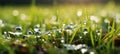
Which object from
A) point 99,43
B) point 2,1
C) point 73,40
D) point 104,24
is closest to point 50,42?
point 73,40

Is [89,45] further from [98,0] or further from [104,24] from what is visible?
[98,0]

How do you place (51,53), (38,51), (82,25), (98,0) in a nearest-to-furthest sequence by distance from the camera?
(51,53), (38,51), (82,25), (98,0)

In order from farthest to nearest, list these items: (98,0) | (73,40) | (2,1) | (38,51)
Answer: (98,0)
(2,1)
(73,40)
(38,51)

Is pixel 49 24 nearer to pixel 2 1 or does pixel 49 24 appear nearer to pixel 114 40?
pixel 114 40

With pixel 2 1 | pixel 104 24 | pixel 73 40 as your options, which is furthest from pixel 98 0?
pixel 73 40

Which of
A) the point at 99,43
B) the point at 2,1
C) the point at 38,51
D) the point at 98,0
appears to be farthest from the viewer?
the point at 98,0

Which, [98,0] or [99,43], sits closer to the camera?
[99,43]

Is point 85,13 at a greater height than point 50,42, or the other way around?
point 85,13

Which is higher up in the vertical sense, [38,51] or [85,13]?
[85,13]

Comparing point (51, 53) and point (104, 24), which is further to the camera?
point (104, 24)
